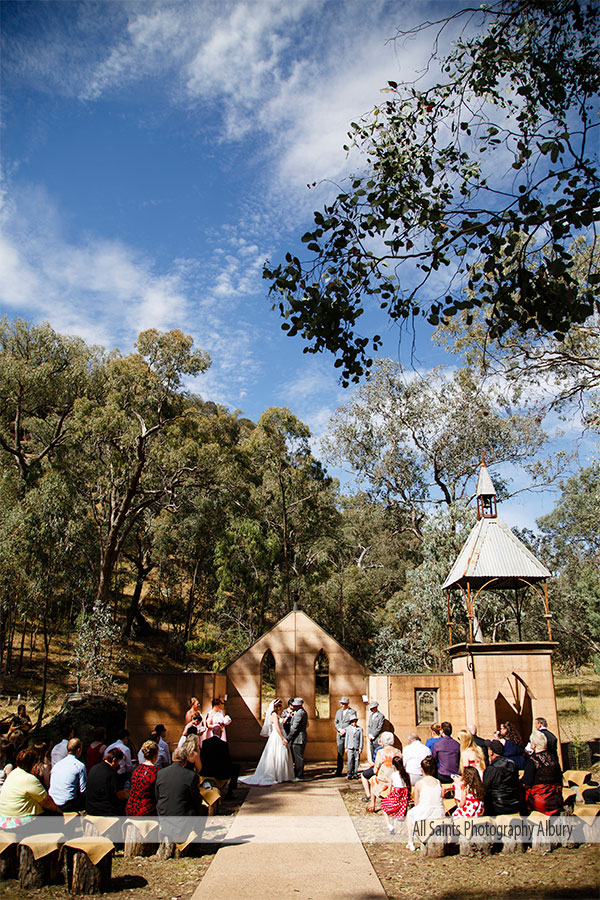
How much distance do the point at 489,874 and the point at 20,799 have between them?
4591mm

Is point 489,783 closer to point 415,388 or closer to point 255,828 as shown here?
point 255,828

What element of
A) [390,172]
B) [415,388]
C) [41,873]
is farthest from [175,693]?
[415,388]

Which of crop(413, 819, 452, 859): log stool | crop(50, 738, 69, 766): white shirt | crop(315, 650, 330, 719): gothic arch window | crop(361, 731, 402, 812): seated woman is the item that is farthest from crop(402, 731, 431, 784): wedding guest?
crop(315, 650, 330, 719): gothic arch window

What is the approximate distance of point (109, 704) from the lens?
670 inches

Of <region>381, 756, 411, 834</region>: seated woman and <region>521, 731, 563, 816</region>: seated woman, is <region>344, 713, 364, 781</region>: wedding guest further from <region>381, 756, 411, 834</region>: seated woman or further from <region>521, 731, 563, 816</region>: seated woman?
<region>521, 731, 563, 816</region>: seated woman

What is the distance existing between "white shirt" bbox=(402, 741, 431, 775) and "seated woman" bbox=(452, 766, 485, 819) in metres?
1.38

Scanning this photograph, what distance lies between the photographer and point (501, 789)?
7078mm

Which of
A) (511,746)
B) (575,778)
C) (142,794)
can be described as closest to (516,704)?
(575,778)

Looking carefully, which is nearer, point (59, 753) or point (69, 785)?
point (69, 785)

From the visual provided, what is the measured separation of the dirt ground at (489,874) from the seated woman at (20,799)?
343 cm

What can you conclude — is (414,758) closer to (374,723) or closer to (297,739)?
(374,723)

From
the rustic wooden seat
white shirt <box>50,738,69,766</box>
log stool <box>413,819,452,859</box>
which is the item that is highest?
white shirt <box>50,738,69,766</box>

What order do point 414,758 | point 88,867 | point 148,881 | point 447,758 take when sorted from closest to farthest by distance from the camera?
point 88,867 → point 148,881 → point 414,758 → point 447,758

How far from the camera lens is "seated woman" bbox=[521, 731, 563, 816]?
7.19 metres
